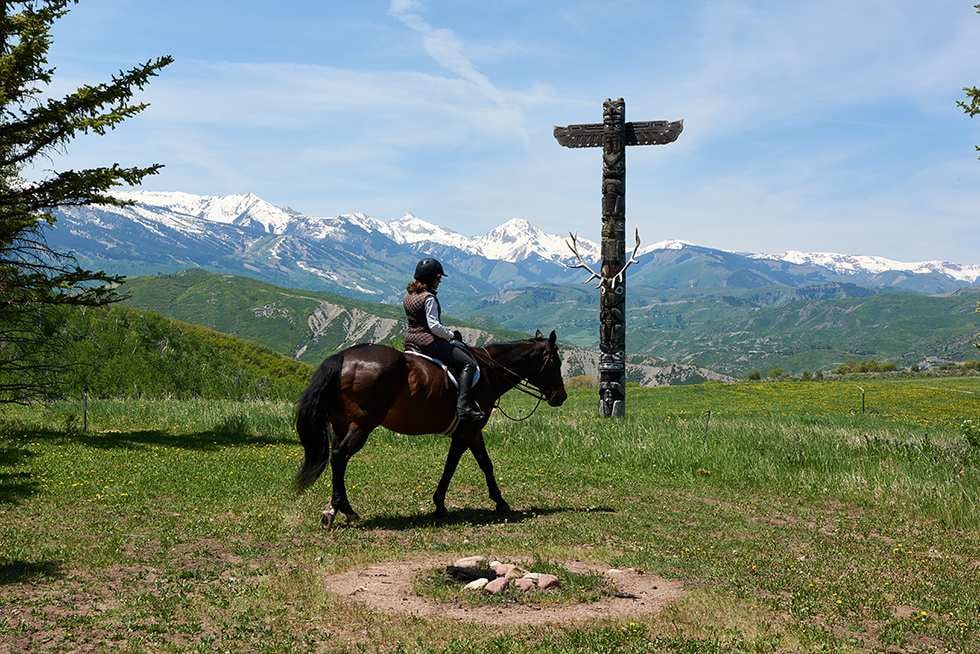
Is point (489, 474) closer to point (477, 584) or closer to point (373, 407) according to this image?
point (373, 407)

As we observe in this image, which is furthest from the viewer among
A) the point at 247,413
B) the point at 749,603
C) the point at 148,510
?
the point at 247,413

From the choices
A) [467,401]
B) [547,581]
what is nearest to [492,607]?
[547,581]

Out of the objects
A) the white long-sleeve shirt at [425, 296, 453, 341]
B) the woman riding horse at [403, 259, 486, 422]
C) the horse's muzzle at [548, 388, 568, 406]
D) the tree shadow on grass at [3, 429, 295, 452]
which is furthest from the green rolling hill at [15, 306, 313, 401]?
the horse's muzzle at [548, 388, 568, 406]

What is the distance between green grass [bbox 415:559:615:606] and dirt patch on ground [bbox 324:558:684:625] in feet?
0.32

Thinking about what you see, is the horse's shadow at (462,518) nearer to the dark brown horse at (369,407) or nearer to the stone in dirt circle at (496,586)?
the dark brown horse at (369,407)

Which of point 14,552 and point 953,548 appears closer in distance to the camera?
point 14,552

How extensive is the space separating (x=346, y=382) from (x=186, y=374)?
34.7 metres

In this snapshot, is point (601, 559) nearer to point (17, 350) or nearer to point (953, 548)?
point (953, 548)

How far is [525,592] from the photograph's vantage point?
9266 mm

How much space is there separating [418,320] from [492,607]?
19.3 ft

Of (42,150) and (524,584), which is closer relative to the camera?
(524,584)

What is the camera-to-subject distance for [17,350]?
1259 inches

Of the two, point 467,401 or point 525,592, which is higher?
point 467,401

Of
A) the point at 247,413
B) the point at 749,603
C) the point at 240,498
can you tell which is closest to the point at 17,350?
the point at 247,413
